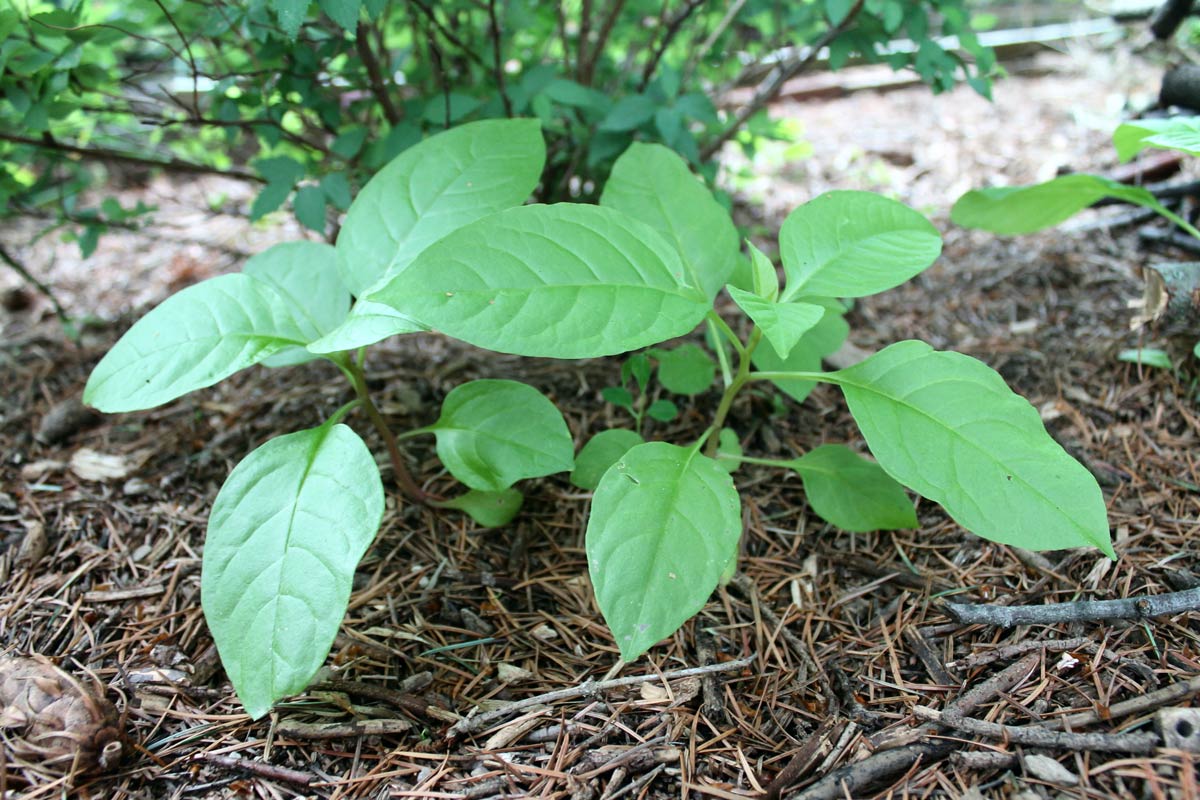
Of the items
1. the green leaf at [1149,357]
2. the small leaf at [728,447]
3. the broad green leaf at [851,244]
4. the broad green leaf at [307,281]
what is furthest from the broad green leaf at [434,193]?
the green leaf at [1149,357]

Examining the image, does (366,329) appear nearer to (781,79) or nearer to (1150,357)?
(781,79)

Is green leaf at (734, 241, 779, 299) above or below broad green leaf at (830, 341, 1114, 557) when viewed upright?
above

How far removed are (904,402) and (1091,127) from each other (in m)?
3.06

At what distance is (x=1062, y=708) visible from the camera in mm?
1242

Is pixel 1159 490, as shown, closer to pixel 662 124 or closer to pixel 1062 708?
pixel 1062 708

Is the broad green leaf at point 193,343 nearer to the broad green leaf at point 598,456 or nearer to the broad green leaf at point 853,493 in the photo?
the broad green leaf at point 598,456

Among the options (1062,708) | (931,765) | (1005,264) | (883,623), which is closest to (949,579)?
(883,623)

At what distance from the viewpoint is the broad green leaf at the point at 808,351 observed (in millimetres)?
1763

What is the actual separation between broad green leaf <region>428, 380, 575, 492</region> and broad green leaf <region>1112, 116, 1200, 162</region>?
1.45 metres

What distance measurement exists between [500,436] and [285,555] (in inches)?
19.0

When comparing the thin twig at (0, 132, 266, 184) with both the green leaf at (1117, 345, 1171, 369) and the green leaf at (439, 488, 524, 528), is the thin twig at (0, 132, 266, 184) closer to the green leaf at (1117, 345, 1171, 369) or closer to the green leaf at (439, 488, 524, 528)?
the green leaf at (439, 488, 524, 528)

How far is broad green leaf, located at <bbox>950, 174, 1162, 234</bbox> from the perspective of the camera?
1967mm

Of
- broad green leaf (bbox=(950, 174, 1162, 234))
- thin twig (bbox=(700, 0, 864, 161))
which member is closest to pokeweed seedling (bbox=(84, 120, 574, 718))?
thin twig (bbox=(700, 0, 864, 161))

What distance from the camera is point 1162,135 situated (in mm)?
1608
